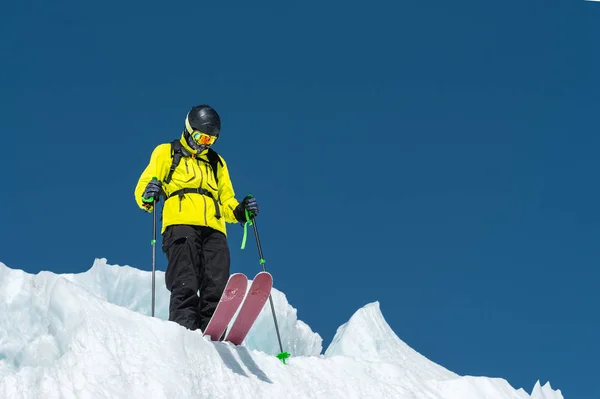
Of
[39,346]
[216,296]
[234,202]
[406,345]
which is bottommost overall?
[39,346]

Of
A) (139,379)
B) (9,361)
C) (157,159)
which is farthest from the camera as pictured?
(9,361)

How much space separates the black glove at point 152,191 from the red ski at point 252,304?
1545 millimetres

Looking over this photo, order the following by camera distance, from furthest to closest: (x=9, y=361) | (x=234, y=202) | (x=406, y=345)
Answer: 1. (x=406, y=345)
2. (x=9, y=361)
3. (x=234, y=202)

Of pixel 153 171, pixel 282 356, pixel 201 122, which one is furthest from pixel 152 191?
pixel 282 356

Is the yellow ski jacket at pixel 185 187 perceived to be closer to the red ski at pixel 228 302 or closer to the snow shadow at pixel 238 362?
the red ski at pixel 228 302

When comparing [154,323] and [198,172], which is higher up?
[198,172]

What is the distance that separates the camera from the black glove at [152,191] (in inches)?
290

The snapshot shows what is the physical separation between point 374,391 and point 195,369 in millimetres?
2166

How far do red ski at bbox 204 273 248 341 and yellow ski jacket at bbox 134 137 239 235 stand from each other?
4.29 ft

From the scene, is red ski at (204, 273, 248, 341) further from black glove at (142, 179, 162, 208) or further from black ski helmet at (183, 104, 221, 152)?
black ski helmet at (183, 104, 221, 152)

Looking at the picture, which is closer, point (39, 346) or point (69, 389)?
point (69, 389)

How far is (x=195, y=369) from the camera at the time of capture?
19.9 feet

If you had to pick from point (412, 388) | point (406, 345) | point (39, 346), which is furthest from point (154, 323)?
point (406, 345)

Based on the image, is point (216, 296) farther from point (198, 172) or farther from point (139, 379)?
point (139, 379)
